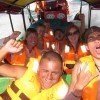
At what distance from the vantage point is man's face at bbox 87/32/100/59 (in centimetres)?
344

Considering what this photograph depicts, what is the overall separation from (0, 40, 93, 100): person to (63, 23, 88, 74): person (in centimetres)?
218

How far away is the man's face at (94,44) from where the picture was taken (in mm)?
3438

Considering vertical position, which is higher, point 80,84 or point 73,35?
point 80,84

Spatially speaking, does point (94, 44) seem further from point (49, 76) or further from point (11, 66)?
point (11, 66)

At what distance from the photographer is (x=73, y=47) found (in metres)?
5.68

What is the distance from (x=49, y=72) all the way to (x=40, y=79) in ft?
0.38

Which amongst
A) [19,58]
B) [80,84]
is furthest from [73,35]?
[80,84]

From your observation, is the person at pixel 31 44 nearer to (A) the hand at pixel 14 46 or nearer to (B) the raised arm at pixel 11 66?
(B) the raised arm at pixel 11 66

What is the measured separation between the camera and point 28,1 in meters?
6.17

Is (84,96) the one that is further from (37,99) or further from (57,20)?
(57,20)

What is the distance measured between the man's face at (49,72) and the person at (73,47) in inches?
90.2

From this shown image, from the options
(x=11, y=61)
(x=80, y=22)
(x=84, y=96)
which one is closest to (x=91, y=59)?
(x=84, y=96)

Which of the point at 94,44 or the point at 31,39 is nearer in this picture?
the point at 94,44

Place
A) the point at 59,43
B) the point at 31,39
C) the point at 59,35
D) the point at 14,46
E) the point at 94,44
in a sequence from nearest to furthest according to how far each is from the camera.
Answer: the point at 14,46, the point at 94,44, the point at 31,39, the point at 59,43, the point at 59,35
